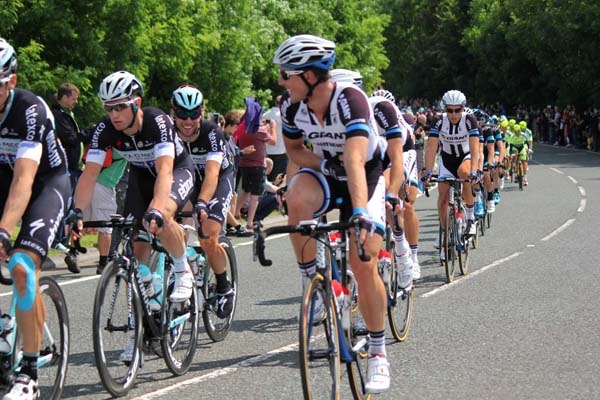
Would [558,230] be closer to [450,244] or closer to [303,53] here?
[450,244]

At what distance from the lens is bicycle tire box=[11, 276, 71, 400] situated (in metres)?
6.41

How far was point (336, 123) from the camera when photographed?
6.73 m

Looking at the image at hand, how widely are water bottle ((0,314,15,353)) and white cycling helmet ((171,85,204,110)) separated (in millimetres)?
2806

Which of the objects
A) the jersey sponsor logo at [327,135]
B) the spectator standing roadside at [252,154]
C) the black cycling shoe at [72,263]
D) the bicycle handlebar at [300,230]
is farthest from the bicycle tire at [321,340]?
the spectator standing roadside at [252,154]

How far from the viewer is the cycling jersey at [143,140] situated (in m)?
7.63

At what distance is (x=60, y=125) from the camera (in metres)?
13.6

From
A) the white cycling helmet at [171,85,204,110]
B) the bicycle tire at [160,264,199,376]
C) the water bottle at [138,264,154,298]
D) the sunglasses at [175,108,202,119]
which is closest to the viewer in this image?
the water bottle at [138,264,154,298]

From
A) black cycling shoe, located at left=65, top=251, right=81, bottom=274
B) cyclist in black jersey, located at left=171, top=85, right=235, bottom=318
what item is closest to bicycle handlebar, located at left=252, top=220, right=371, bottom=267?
cyclist in black jersey, located at left=171, top=85, right=235, bottom=318

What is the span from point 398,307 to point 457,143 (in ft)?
16.8

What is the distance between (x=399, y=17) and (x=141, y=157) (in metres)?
111

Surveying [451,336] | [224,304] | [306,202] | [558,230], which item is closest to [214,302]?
[224,304]

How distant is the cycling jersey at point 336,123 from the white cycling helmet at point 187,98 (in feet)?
4.62

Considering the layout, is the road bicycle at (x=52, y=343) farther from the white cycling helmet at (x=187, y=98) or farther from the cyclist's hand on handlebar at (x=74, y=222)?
the white cycling helmet at (x=187, y=98)

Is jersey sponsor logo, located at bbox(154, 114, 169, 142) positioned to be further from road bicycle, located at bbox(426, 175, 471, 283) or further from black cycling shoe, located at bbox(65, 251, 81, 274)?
black cycling shoe, located at bbox(65, 251, 81, 274)
